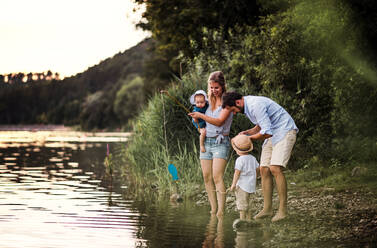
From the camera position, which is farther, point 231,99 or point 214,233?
point 231,99

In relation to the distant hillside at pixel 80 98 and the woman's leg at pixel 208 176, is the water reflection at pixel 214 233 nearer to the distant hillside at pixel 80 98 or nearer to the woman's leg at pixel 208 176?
the woman's leg at pixel 208 176

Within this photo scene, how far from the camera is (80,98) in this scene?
154m

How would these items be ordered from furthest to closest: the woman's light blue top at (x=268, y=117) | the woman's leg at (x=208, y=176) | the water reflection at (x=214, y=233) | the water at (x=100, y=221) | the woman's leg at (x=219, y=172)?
the woman's leg at (x=208, y=176) < the woman's leg at (x=219, y=172) < the woman's light blue top at (x=268, y=117) < the water at (x=100, y=221) < the water reflection at (x=214, y=233)

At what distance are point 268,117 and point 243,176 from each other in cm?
112

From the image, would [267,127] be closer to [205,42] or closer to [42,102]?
[205,42]

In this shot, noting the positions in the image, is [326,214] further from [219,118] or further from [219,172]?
[219,118]

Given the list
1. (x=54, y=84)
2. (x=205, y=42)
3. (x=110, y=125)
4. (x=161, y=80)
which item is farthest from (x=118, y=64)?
(x=205, y=42)

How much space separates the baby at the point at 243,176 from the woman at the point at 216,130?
0.27 m

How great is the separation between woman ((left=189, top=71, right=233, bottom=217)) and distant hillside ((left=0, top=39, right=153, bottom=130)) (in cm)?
10225

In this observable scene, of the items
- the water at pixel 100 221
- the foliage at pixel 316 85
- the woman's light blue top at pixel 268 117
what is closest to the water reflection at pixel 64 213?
the water at pixel 100 221

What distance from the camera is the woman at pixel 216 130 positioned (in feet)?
33.0

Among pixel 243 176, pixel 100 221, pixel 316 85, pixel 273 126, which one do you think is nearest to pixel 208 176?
pixel 243 176

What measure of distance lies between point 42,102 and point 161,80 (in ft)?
352

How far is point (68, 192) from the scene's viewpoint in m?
15.3
